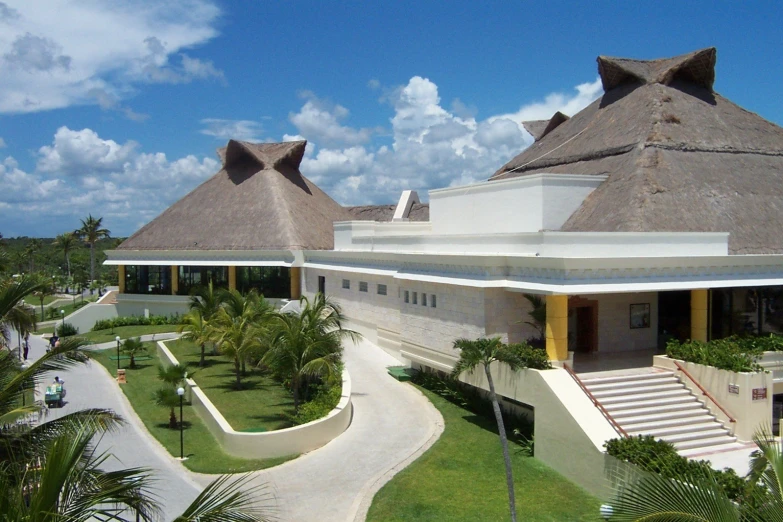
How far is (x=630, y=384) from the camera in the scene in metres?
17.7

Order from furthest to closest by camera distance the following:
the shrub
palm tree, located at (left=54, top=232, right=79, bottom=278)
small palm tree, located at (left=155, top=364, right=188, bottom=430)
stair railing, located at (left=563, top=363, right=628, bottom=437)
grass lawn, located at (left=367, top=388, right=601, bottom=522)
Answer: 1. palm tree, located at (left=54, top=232, right=79, bottom=278)
2. the shrub
3. small palm tree, located at (left=155, top=364, right=188, bottom=430)
4. stair railing, located at (left=563, top=363, right=628, bottom=437)
5. grass lawn, located at (left=367, top=388, right=601, bottom=522)

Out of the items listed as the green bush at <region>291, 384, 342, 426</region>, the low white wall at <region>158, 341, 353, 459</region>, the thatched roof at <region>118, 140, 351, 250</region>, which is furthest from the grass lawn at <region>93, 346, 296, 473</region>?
the thatched roof at <region>118, 140, 351, 250</region>

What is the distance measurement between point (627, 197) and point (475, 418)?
8574 millimetres

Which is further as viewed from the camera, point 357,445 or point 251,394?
point 251,394

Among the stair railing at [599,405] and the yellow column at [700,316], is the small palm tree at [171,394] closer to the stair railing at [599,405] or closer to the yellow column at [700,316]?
the stair railing at [599,405]

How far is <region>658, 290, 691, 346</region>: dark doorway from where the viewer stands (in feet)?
72.3

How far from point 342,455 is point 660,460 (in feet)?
25.9

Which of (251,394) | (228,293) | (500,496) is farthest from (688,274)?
(228,293)

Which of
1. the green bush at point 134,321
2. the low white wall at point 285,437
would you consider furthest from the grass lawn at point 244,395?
the green bush at point 134,321

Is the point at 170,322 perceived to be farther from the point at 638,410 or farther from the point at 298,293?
the point at 638,410

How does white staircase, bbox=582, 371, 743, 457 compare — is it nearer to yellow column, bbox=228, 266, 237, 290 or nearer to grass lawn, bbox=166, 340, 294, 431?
grass lawn, bbox=166, 340, 294, 431

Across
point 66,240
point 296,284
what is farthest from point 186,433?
point 66,240

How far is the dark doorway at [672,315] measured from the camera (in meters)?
22.0

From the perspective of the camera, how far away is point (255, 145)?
4509 cm
